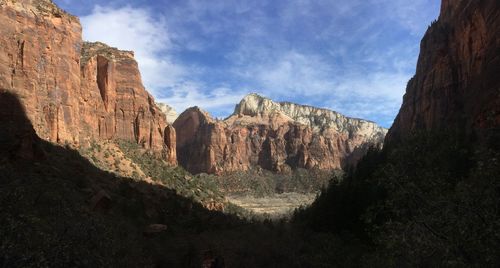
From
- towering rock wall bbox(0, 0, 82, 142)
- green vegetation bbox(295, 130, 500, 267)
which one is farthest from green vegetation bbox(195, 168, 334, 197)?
green vegetation bbox(295, 130, 500, 267)

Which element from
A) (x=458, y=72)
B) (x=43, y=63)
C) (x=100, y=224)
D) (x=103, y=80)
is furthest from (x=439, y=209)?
(x=103, y=80)

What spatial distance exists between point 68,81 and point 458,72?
52.4 meters

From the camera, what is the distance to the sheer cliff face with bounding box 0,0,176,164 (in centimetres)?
3509

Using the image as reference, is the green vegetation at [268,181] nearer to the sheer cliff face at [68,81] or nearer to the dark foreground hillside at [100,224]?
the sheer cliff face at [68,81]

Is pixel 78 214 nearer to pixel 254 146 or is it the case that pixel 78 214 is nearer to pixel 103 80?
pixel 103 80

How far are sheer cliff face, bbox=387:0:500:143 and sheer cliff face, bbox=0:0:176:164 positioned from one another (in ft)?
118

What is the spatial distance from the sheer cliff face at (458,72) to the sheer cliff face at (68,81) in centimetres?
3583

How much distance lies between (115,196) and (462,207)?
3391cm

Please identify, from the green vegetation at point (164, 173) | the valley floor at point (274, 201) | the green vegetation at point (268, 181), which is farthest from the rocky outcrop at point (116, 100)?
the green vegetation at point (268, 181)

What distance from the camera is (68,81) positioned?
143 ft

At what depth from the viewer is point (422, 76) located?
71.0m

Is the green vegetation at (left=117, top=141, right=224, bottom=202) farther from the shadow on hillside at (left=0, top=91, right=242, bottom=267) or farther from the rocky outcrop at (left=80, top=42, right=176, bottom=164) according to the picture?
the shadow on hillside at (left=0, top=91, right=242, bottom=267)

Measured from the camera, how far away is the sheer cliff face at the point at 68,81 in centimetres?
3509

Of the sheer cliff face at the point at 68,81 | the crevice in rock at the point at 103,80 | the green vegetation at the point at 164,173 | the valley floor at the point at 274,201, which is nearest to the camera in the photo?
the sheer cliff face at the point at 68,81
